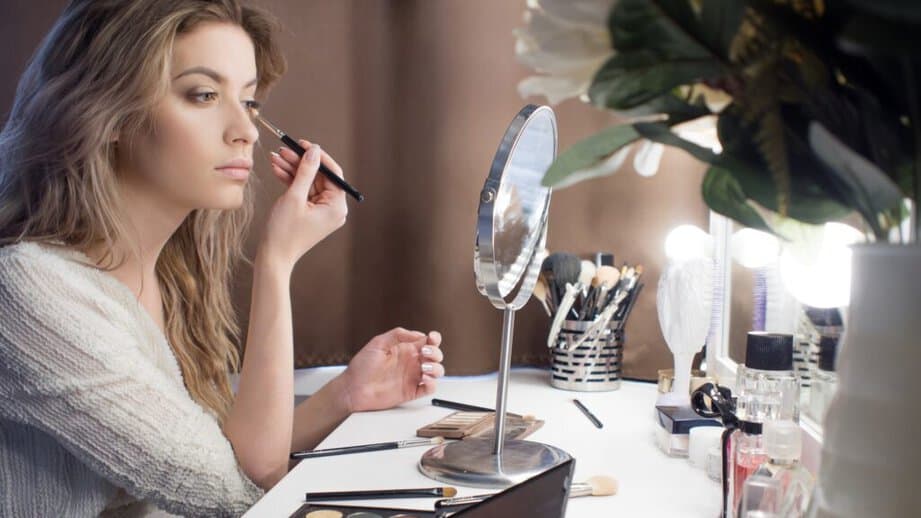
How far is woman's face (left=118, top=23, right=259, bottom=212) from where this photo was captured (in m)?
0.96

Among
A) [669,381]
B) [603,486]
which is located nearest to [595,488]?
[603,486]

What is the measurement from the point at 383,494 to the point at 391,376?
15.1 inches

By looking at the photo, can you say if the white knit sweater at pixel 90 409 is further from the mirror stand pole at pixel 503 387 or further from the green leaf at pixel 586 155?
the green leaf at pixel 586 155

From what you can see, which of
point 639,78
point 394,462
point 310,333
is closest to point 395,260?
point 310,333

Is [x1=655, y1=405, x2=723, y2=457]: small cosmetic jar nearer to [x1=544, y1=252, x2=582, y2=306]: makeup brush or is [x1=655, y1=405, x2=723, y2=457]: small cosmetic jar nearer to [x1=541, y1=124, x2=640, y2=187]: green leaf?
[x1=544, y1=252, x2=582, y2=306]: makeup brush

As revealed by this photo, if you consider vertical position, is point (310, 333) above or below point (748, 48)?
below

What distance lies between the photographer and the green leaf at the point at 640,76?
0.96 feet

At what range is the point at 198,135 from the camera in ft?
3.16

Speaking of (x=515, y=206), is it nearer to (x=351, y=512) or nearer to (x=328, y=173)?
(x=351, y=512)

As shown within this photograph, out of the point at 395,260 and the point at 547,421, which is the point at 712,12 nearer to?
the point at 547,421

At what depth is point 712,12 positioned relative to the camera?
269mm

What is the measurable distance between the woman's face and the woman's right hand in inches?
2.6

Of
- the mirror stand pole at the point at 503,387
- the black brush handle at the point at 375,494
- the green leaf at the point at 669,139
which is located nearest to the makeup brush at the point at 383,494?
the black brush handle at the point at 375,494

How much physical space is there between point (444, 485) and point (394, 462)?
3.5 inches
